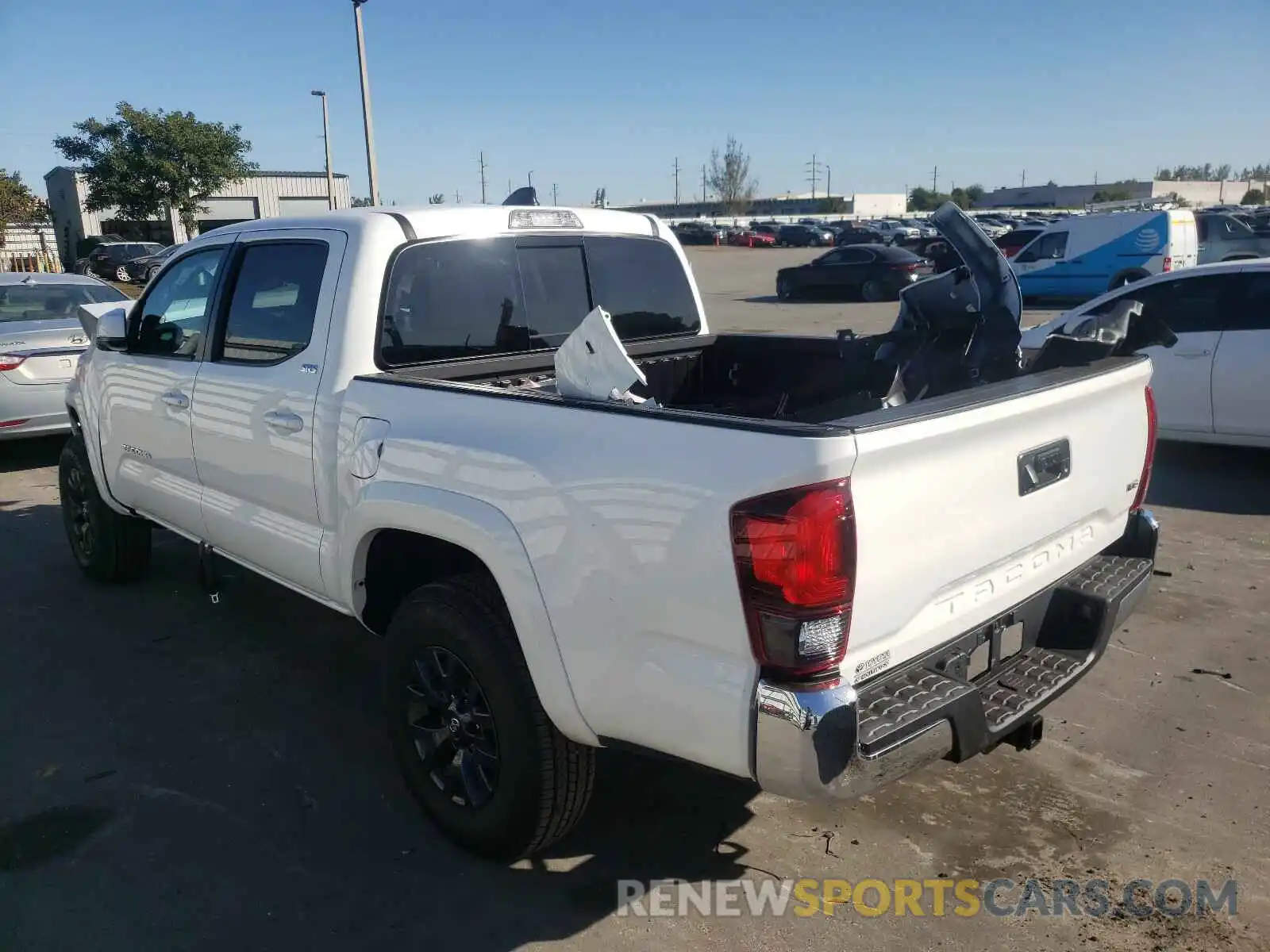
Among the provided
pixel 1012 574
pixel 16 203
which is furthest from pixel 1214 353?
pixel 16 203

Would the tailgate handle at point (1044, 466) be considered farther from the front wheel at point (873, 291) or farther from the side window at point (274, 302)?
the front wheel at point (873, 291)

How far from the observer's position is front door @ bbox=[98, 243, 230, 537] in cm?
438

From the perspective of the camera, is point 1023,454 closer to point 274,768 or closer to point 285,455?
point 285,455

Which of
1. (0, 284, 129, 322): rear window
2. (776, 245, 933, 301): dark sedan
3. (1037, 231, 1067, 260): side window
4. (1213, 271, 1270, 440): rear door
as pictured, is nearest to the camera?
(1213, 271, 1270, 440): rear door

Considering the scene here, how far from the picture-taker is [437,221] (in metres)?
3.78

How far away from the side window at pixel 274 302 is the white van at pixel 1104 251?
56.5ft

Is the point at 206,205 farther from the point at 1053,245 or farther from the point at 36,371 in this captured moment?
the point at 36,371

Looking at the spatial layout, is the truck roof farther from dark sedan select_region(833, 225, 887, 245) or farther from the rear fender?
dark sedan select_region(833, 225, 887, 245)

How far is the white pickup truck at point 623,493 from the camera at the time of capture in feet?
7.45

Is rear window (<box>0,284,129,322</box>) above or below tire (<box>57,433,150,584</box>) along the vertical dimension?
above

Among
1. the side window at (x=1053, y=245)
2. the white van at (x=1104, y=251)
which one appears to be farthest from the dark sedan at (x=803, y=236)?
the white van at (x=1104, y=251)

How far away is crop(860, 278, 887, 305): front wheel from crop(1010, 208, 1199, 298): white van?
386 centimetres

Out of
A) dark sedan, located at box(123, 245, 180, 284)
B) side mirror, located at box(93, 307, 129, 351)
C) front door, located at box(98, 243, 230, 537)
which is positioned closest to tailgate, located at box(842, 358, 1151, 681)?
front door, located at box(98, 243, 230, 537)

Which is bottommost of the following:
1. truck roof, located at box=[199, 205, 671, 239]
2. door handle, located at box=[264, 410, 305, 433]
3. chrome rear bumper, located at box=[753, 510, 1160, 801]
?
chrome rear bumper, located at box=[753, 510, 1160, 801]
